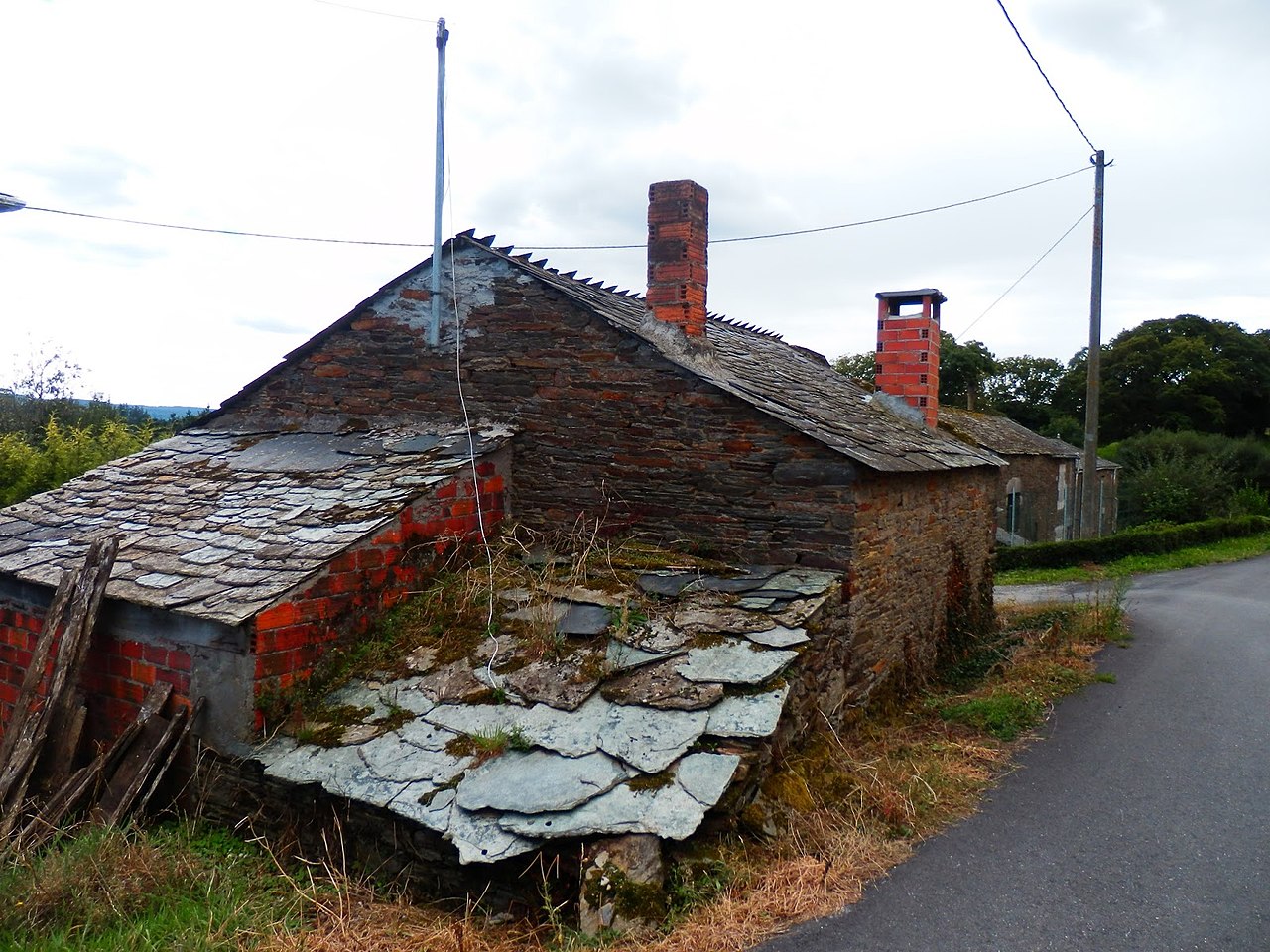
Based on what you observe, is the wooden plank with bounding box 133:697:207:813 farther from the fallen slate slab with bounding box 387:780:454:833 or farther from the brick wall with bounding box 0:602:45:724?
the brick wall with bounding box 0:602:45:724

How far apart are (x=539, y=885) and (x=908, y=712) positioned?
473cm

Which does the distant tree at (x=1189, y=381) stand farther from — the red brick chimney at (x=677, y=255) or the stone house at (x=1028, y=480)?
the red brick chimney at (x=677, y=255)

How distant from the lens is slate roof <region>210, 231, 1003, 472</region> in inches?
297

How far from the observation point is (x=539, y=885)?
4695 millimetres

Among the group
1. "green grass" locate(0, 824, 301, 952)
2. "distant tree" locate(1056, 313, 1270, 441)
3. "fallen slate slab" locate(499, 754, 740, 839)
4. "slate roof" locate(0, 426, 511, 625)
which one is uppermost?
"distant tree" locate(1056, 313, 1270, 441)

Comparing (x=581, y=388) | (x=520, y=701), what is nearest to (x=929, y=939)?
(x=520, y=701)

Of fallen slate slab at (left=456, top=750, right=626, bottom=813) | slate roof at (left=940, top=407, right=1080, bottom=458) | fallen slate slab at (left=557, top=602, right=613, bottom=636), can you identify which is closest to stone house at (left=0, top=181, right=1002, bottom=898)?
fallen slate slab at (left=456, top=750, right=626, bottom=813)

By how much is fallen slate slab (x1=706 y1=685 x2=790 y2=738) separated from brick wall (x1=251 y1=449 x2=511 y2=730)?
2.77 metres

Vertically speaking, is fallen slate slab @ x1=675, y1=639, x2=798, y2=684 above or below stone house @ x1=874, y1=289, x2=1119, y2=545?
below

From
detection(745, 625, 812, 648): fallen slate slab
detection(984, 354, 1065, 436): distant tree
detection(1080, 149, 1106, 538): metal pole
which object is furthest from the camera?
detection(984, 354, 1065, 436): distant tree

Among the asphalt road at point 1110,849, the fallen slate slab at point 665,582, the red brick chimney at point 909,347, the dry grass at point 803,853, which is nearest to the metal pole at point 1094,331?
the red brick chimney at point 909,347

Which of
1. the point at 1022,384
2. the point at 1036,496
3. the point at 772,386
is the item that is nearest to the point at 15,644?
the point at 772,386

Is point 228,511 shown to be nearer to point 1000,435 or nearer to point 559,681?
point 559,681

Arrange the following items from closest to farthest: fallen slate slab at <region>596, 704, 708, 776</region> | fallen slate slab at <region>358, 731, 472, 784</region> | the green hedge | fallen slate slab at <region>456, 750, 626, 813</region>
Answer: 1. fallen slate slab at <region>456, 750, 626, 813</region>
2. fallen slate slab at <region>596, 704, 708, 776</region>
3. fallen slate slab at <region>358, 731, 472, 784</region>
4. the green hedge
